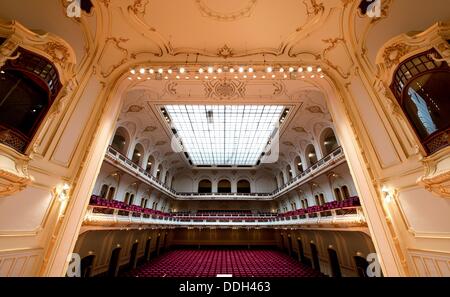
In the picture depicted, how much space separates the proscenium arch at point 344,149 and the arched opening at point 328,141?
16.6ft

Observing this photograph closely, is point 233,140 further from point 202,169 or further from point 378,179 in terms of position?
point 378,179

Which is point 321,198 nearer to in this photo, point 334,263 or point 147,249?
point 334,263

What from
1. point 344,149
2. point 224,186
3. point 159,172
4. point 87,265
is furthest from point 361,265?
point 159,172

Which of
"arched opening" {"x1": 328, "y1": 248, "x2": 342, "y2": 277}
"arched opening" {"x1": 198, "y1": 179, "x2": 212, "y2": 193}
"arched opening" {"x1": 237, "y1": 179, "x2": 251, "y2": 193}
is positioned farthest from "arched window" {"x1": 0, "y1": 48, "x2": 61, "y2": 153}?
"arched opening" {"x1": 237, "y1": 179, "x2": 251, "y2": 193}

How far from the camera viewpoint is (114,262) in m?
10.3

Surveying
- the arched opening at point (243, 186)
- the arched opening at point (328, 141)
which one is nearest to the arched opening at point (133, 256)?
the arched opening at point (243, 186)

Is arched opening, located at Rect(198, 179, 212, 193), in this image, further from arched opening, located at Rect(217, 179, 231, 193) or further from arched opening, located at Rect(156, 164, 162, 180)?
arched opening, located at Rect(156, 164, 162, 180)

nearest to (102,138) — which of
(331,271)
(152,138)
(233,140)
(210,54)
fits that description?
(210,54)

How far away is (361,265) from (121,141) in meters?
14.4

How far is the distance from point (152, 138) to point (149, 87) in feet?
19.7

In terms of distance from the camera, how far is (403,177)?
13.5 ft

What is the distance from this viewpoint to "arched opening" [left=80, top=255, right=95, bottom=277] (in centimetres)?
823

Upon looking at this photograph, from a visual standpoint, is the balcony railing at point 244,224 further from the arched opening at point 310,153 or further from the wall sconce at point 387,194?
the arched opening at point 310,153

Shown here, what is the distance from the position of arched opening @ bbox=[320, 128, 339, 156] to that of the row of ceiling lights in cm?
568
